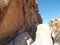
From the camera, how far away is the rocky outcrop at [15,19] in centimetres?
589

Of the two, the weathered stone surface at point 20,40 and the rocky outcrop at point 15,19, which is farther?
the weathered stone surface at point 20,40

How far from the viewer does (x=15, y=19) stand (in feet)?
21.3

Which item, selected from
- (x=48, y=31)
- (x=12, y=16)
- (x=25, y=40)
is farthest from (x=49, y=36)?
(x=12, y=16)

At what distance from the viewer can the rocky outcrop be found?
5.89 m

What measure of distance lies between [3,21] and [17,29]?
107 centimetres

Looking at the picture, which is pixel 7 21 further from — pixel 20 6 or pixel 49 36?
pixel 49 36

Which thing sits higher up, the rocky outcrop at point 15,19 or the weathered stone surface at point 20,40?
the rocky outcrop at point 15,19

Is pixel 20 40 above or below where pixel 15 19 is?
below

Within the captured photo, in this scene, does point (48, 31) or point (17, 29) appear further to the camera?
point (48, 31)

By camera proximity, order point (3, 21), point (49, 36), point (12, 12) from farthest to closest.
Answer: point (49, 36) → point (12, 12) → point (3, 21)

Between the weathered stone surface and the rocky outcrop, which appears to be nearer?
the rocky outcrop

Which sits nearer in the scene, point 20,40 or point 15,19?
point 20,40

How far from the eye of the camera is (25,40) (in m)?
6.38

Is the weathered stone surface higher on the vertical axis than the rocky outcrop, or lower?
lower
